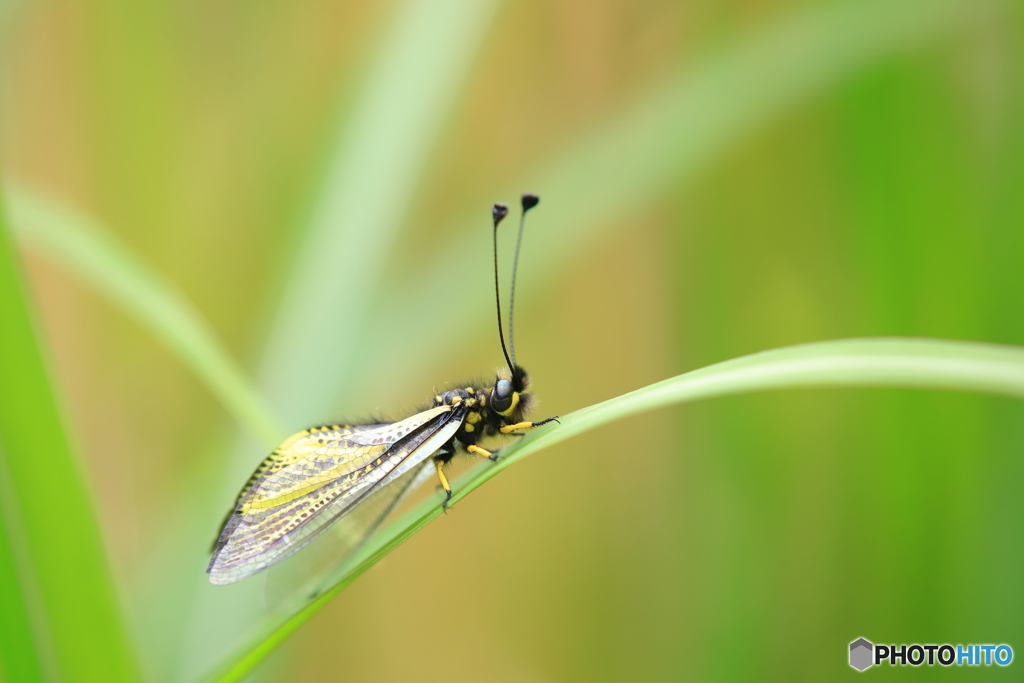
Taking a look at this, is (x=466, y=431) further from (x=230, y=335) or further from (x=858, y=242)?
(x=230, y=335)

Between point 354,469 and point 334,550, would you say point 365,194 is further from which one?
point 334,550

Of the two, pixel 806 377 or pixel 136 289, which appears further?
pixel 136 289

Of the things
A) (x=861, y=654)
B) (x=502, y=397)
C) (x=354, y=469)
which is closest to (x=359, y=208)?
(x=502, y=397)

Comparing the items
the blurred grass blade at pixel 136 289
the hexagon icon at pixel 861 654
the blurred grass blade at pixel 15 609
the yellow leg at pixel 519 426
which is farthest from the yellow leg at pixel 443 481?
the hexagon icon at pixel 861 654

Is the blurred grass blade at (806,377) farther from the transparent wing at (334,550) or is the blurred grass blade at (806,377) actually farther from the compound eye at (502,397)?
the compound eye at (502,397)

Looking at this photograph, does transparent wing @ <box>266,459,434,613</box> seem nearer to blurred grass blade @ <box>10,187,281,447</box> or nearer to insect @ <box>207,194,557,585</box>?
insect @ <box>207,194,557,585</box>

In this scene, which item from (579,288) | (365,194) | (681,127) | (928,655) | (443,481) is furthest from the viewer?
(579,288)
